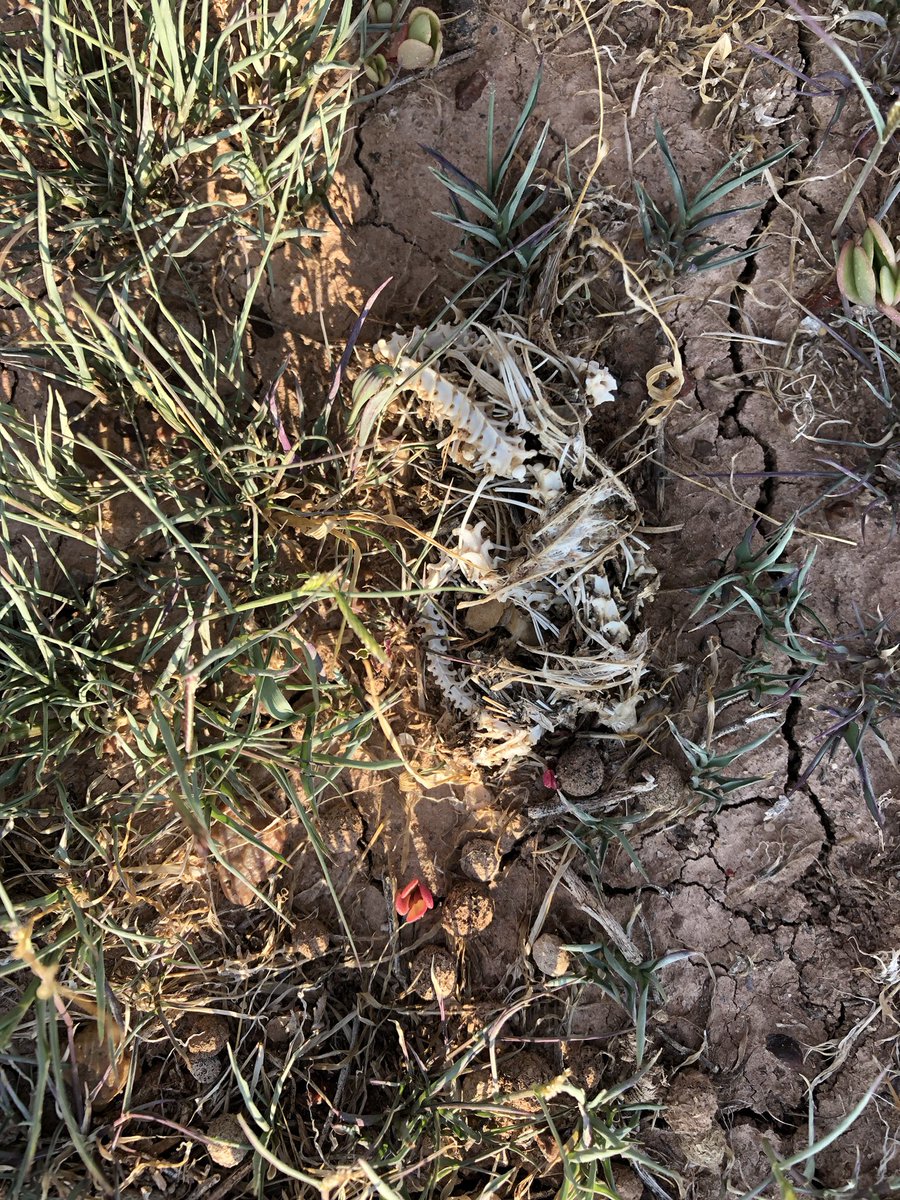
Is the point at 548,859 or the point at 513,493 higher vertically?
the point at 513,493

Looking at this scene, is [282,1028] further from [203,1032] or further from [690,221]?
[690,221]

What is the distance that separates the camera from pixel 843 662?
6.32 feet

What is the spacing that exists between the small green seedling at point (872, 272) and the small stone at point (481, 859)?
5.03 feet

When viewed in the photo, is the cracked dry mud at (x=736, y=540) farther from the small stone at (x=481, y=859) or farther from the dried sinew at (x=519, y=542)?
the dried sinew at (x=519, y=542)

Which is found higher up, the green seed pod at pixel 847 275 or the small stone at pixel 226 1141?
the green seed pod at pixel 847 275

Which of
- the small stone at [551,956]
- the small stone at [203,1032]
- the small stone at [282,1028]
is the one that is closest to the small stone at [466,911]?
the small stone at [551,956]

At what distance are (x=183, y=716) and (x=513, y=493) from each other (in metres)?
0.91

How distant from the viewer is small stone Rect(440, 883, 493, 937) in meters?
1.95

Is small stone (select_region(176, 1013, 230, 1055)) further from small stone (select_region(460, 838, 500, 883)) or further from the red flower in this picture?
small stone (select_region(460, 838, 500, 883))

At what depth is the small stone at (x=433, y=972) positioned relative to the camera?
1.91 m

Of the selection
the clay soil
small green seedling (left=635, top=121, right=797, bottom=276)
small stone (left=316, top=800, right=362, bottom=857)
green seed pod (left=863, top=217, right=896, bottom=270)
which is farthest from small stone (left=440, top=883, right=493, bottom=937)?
green seed pod (left=863, top=217, right=896, bottom=270)

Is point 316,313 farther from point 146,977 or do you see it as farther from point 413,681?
point 146,977

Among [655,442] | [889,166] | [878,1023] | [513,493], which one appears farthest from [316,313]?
[878,1023]

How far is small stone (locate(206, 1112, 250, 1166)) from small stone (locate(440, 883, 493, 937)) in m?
0.66
